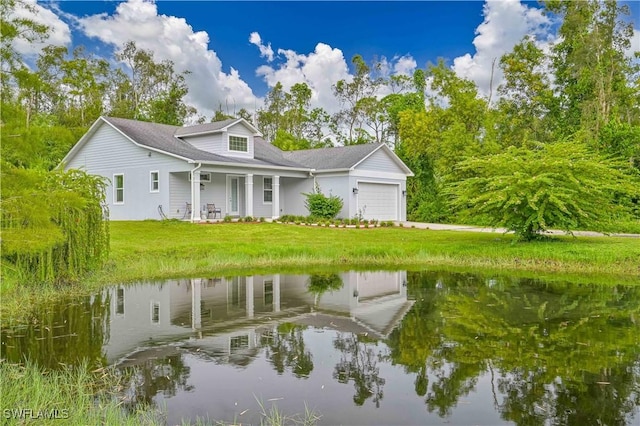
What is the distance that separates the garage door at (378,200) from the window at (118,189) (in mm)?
12027

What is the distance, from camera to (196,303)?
10.3 meters

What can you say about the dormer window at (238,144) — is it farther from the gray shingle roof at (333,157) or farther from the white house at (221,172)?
the gray shingle roof at (333,157)

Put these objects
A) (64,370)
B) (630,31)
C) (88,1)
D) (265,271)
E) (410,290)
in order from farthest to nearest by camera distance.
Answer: (630,31)
(88,1)
(265,271)
(410,290)
(64,370)

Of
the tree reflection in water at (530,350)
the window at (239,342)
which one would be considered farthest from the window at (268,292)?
the tree reflection in water at (530,350)

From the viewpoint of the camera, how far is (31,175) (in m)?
7.58

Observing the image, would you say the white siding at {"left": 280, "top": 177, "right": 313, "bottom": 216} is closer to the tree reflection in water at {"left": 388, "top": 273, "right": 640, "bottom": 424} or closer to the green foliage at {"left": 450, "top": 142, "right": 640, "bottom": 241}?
the green foliage at {"left": 450, "top": 142, "right": 640, "bottom": 241}

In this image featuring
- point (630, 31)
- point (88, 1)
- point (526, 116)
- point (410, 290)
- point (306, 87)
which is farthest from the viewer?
point (306, 87)

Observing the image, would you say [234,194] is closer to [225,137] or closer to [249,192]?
[249,192]

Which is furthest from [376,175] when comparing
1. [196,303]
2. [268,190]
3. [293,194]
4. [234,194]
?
[196,303]

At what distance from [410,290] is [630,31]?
3062 centimetres

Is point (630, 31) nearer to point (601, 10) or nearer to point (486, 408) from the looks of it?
point (601, 10)

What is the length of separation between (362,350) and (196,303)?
4219mm

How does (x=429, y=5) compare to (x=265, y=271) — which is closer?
(x=265, y=271)

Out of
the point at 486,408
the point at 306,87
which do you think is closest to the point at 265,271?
the point at 486,408
